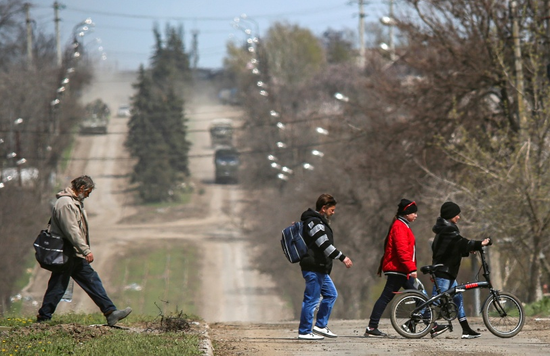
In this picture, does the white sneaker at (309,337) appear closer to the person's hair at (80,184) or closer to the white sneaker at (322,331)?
the white sneaker at (322,331)

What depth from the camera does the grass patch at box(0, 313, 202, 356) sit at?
399 inches

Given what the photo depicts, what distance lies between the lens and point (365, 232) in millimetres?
41688

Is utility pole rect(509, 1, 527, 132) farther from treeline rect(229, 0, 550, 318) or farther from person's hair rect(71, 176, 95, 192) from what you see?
person's hair rect(71, 176, 95, 192)

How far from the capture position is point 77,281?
12219 mm

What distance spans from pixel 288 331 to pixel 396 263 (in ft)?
7.70

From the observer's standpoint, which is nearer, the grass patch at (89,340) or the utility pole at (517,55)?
the grass patch at (89,340)

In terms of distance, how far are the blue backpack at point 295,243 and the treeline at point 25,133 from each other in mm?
24758

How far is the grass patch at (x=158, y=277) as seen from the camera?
2319 inches

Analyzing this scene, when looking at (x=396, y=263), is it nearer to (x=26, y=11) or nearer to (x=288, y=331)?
(x=288, y=331)

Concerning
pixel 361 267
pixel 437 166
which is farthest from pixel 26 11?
pixel 437 166

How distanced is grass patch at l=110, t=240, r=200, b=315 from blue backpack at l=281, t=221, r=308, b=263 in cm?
4356

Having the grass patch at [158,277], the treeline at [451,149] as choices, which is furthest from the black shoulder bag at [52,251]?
the grass patch at [158,277]

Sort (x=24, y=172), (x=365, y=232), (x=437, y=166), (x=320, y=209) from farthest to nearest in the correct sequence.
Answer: (x=24, y=172), (x=365, y=232), (x=437, y=166), (x=320, y=209)

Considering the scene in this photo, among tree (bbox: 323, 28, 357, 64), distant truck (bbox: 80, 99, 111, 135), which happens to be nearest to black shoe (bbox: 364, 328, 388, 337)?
distant truck (bbox: 80, 99, 111, 135)
